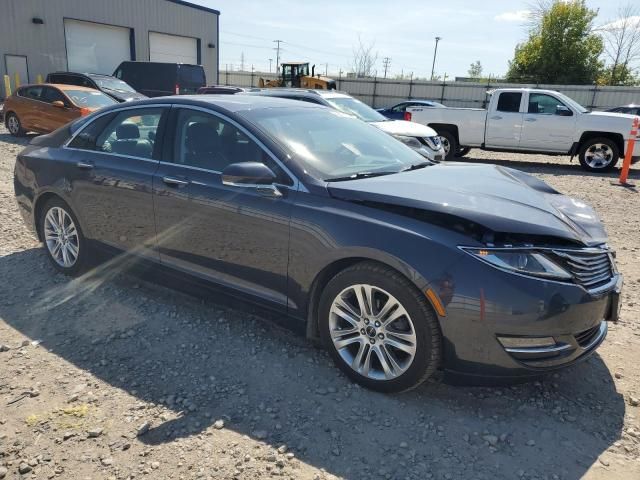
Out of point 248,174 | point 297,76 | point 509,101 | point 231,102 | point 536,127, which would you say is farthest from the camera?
point 297,76

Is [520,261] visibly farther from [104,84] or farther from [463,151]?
[104,84]

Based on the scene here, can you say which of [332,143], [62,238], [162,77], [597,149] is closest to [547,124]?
[597,149]

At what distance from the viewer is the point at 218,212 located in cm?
335

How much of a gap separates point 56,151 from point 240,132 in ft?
6.72

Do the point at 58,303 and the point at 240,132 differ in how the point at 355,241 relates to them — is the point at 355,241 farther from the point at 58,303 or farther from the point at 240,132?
the point at 58,303

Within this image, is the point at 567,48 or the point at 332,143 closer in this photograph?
the point at 332,143

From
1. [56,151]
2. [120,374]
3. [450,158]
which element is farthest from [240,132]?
[450,158]

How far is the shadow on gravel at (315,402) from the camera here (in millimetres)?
2482

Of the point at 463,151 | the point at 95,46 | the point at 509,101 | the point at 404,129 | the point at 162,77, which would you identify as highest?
the point at 95,46

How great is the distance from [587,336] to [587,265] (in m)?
0.39

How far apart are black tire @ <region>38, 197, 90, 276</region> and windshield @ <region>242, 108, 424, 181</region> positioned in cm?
194

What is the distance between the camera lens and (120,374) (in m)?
3.12

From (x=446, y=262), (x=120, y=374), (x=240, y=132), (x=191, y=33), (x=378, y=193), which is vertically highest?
(x=191, y=33)

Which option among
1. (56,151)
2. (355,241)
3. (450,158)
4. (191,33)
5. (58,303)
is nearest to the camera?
(355,241)
